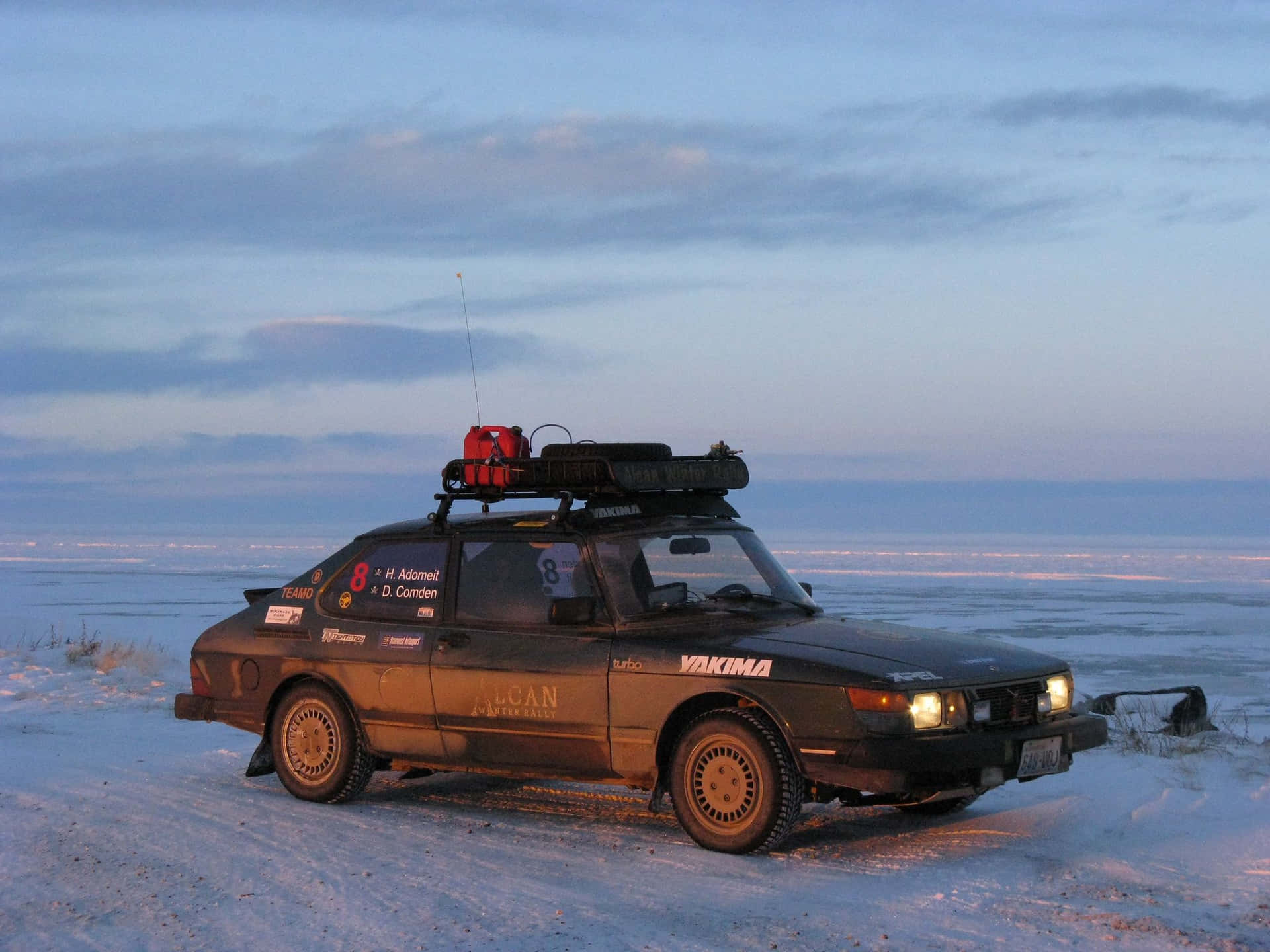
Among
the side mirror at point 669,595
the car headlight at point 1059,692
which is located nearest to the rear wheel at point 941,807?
the car headlight at point 1059,692

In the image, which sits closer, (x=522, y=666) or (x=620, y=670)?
(x=620, y=670)

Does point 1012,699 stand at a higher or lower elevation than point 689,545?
lower

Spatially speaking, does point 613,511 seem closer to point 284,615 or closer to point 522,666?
point 522,666

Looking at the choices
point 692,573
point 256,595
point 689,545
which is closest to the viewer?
point 692,573

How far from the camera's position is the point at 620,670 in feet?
25.8

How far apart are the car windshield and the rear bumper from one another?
10.2 feet

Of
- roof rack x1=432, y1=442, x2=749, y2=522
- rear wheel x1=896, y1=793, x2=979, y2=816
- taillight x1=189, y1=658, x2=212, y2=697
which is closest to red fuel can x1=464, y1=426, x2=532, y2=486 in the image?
roof rack x1=432, y1=442, x2=749, y2=522

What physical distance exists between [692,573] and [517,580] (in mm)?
1012

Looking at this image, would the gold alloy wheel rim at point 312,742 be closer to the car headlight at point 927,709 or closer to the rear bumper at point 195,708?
the rear bumper at point 195,708

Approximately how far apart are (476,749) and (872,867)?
2485 millimetres

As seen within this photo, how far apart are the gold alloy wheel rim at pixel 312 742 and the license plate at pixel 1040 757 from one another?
4088mm

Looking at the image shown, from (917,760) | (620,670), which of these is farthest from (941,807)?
(620,670)

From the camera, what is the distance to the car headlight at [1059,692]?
7.76 meters

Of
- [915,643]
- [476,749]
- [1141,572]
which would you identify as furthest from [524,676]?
[1141,572]
